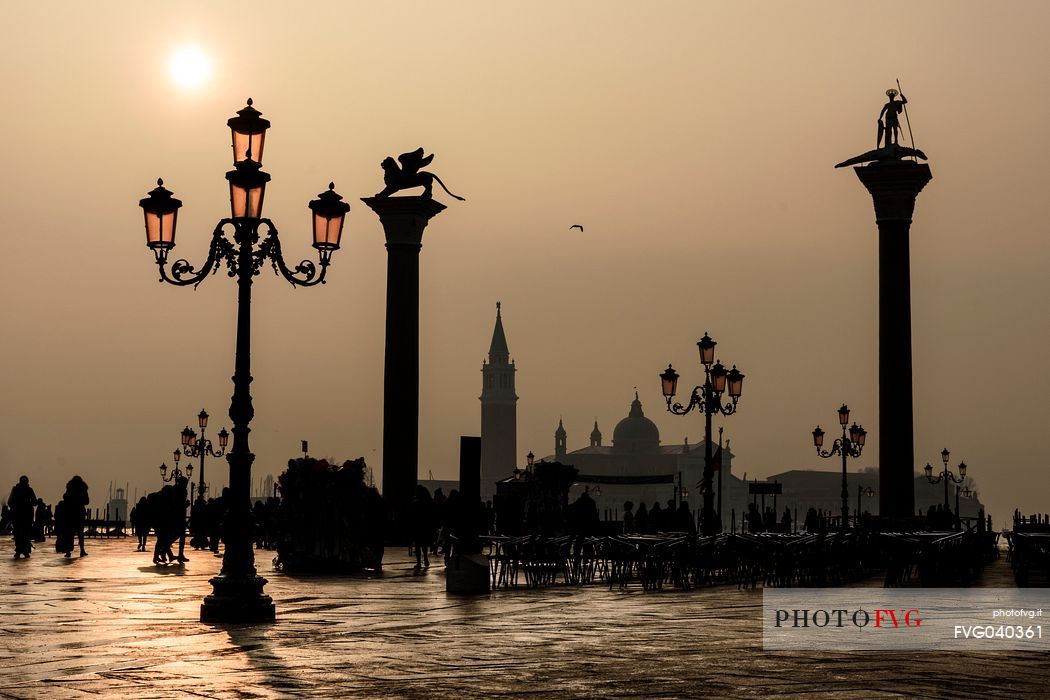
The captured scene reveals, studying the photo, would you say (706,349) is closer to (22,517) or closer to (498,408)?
(22,517)

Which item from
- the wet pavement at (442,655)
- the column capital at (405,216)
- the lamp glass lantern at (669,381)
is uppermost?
the column capital at (405,216)

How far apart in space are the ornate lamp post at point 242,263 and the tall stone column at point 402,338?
23.0m

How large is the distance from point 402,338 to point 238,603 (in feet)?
81.6

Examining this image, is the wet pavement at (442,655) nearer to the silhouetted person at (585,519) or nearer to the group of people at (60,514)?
the silhouetted person at (585,519)

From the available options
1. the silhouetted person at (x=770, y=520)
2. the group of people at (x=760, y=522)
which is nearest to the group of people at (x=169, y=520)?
the group of people at (x=760, y=522)

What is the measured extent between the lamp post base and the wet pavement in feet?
0.72

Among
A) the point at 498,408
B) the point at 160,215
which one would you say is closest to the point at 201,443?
the point at 160,215

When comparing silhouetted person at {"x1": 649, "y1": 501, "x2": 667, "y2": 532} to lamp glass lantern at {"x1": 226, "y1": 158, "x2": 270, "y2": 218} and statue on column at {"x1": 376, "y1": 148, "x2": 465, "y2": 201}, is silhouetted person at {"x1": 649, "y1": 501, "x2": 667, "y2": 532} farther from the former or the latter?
lamp glass lantern at {"x1": 226, "y1": 158, "x2": 270, "y2": 218}

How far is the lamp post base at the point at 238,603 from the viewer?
1441cm

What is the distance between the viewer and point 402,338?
39.2 m

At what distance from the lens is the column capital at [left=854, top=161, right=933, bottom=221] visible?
1463 inches

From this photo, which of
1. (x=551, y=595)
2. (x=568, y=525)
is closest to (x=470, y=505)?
(x=551, y=595)

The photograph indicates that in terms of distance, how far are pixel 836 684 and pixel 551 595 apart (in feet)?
32.2

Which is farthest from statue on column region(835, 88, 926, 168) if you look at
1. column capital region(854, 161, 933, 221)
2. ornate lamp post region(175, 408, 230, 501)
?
ornate lamp post region(175, 408, 230, 501)
